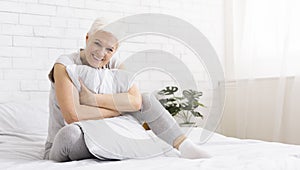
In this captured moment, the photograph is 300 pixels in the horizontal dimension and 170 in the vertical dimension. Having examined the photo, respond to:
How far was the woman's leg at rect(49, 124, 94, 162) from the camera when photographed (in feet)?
4.98

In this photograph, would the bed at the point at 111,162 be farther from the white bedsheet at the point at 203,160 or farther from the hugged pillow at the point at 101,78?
the hugged pillow at the point at 101,78

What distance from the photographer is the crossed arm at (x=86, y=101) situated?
1.65 metres

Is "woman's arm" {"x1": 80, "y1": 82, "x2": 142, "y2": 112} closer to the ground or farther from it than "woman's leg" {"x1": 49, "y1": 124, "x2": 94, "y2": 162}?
farther from it

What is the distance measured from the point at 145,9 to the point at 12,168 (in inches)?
79.3

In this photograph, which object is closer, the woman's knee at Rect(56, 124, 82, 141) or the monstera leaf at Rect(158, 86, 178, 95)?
the woman's knee at Rect(56, 124, 82, 141)

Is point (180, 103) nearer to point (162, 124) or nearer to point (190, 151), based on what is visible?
point (162, 124)

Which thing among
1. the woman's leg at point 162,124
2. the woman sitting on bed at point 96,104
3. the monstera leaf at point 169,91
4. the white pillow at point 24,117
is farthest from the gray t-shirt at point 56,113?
the monstera leaf at point 169,91

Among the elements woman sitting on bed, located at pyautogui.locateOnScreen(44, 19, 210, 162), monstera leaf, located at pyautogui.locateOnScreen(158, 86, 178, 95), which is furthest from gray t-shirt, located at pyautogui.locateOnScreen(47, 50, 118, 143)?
monstera leaf, located at pyautogui.locateOnScreen(158, 86, 178, 95)

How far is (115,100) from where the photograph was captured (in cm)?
175

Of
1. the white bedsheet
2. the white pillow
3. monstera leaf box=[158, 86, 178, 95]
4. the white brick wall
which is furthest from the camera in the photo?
the white brick wall

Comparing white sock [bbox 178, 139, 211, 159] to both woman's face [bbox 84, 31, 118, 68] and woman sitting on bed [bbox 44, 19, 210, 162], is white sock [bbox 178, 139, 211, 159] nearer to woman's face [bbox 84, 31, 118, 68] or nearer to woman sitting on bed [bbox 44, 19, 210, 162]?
woman sitting on bed [bbox 44, 19, 210, 162]

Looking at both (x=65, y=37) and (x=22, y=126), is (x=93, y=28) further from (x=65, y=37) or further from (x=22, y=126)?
(x=65, y=37)

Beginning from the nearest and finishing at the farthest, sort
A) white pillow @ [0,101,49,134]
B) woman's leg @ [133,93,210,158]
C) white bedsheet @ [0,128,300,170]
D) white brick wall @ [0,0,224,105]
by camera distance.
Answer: white bedsheet @ [0,128,300,170] → woman's leg @ [133,93,210,158] → white pillow @ [0,101,49,134] → white brick wall @ [0,0,224,105]

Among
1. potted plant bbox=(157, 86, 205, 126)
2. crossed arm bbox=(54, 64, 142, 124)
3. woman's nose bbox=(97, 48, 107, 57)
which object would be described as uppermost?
woman's nose bbox=(97, 48, 107, 57)
